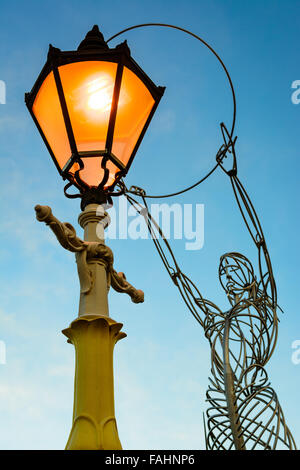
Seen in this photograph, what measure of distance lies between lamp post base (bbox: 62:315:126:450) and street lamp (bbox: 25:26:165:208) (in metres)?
0.72

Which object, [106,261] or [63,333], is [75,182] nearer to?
[106,261]

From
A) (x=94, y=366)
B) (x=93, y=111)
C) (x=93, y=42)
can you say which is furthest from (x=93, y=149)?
(x=94, y=366)

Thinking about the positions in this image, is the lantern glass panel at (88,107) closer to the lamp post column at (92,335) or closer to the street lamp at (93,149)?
the street lamp at (93,149)

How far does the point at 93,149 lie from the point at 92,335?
927mm

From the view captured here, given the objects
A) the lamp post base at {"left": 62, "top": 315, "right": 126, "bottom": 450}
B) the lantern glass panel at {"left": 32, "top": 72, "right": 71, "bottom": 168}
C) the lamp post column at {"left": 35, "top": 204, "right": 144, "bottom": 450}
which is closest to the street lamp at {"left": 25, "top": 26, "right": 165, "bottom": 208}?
the lantern glass panel at {"left": 32, "top": 72, "right": 71, "bottom": 168}

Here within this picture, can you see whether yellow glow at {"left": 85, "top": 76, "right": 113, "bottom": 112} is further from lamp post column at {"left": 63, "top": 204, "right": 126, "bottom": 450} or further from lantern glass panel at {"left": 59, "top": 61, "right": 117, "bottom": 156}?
lamp post column at {"left": 63, "top": 204, "right": 126, "bottom": 450}

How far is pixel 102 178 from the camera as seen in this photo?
2.68 metres

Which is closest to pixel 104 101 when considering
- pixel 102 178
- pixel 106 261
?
pixel 102 178

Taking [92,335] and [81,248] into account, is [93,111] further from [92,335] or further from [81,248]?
[92,335]

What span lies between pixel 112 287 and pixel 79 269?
0.34 metres

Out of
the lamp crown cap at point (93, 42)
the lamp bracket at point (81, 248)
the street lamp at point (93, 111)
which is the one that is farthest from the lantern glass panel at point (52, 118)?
the lamp bracket at point (81, 248)

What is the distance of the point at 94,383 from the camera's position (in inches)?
84.2

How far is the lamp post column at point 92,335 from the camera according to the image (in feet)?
6.68
